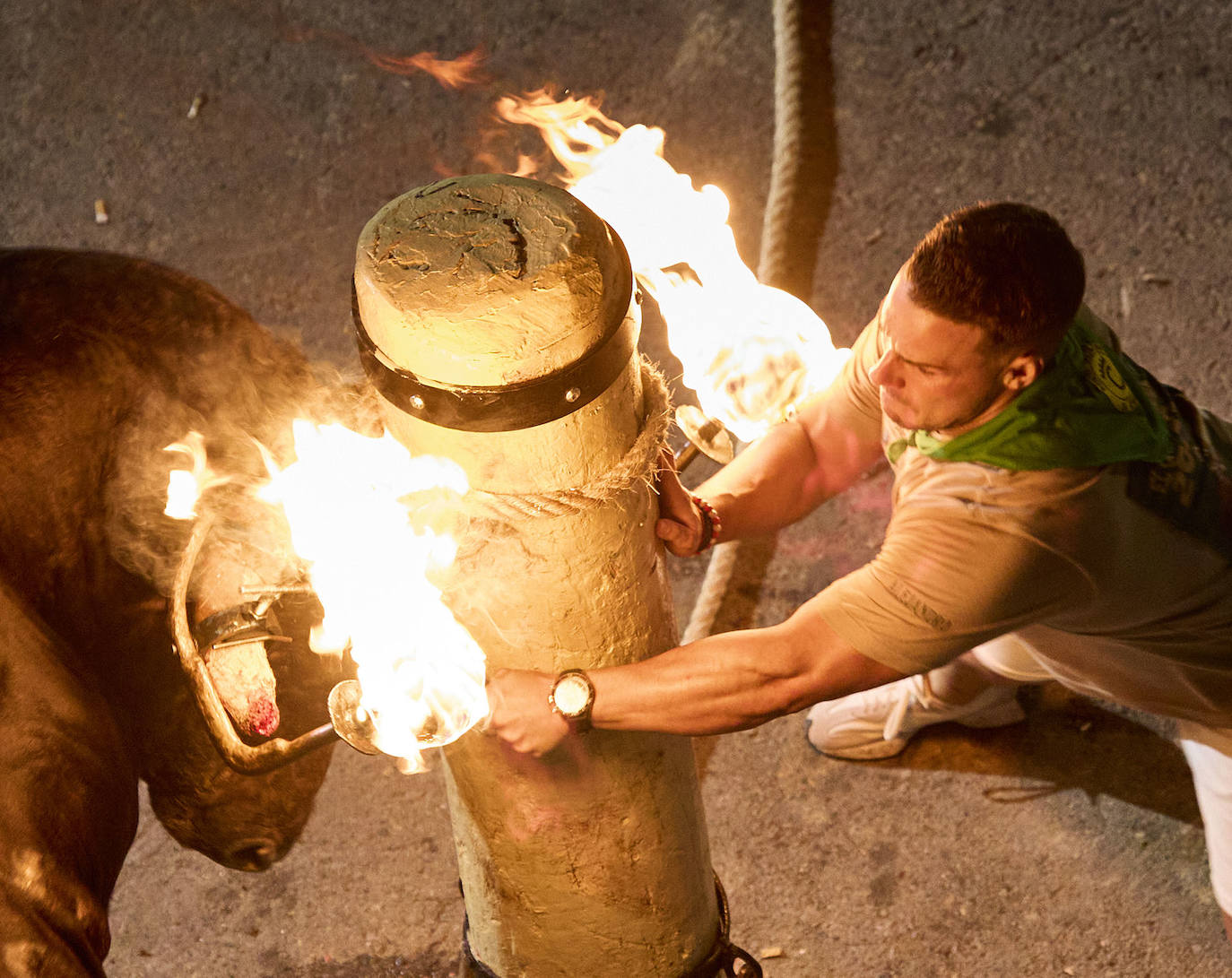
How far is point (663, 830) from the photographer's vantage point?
7.00 ft

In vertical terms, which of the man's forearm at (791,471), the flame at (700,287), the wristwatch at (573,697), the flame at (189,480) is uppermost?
the flame at (700,287)

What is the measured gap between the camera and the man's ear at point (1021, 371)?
222 centimetres

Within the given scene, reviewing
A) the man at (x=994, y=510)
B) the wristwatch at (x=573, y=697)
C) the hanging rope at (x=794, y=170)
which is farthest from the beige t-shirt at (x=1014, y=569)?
the hanging rope at (x=794, y=170)

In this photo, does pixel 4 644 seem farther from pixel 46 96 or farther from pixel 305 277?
pixel 46 96

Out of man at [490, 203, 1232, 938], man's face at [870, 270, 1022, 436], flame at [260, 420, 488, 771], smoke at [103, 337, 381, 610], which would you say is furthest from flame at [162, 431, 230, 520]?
man's face at [870, 270, 1022, 436]

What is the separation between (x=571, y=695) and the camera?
1867 mm

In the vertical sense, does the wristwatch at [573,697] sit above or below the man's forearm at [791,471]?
above

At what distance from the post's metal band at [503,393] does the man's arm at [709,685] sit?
538 mm

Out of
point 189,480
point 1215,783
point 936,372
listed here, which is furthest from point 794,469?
point 189,480

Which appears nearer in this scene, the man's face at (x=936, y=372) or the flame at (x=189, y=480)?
the flame at (x=189, y=480)

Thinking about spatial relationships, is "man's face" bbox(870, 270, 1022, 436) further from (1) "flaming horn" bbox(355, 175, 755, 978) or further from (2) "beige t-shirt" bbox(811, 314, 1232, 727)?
(1) "flaming horn" bbox(355, 175, 755, 978)

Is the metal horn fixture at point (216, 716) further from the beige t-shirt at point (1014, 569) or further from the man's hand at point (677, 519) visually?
the beige t-shirt at point (1014, 569)

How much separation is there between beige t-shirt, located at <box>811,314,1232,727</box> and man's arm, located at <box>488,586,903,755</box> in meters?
0.07

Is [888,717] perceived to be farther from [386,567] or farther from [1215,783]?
[386,567]
